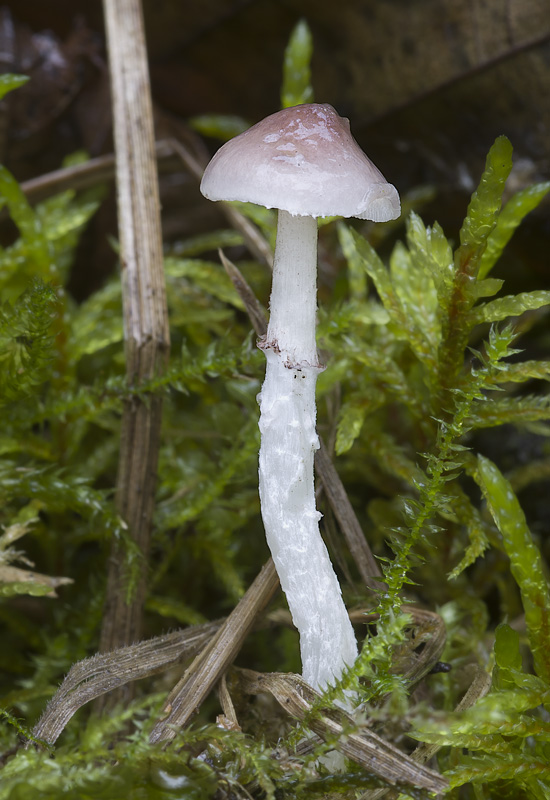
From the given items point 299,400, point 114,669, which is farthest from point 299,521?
point 114,669

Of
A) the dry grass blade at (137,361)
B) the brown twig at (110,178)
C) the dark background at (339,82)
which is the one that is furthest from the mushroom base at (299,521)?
the dark background at (339,82)

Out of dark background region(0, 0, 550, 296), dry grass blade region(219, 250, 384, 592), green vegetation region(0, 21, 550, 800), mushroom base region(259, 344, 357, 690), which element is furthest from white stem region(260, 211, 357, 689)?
dark background region(0, 0, 550, 296)

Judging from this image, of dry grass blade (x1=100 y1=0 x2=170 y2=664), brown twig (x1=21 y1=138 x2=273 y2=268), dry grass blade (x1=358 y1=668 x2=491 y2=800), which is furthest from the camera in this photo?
brown twig (x1=21 y1=138 x2=273 y2=268)

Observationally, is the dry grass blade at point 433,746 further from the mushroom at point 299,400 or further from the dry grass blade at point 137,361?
the dry grass blade at point 137,361

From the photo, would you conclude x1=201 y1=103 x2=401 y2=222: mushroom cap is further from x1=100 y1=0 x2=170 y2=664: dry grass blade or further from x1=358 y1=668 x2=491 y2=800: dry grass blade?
x1=358 y1=668 x2=491 y2=800: dry grass blade

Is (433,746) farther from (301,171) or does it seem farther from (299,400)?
(301,171)

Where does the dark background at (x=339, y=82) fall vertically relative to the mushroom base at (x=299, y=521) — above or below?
above

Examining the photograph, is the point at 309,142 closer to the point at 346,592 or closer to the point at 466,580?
the point at 346,592

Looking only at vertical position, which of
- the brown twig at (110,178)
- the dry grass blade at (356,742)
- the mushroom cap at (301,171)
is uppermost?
the brown twig at (110,178)
